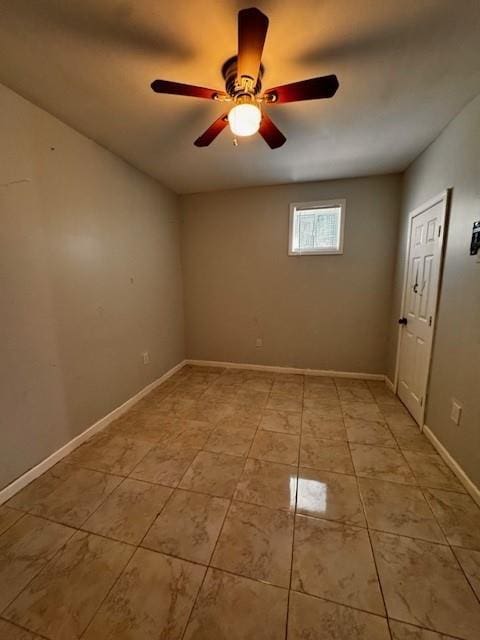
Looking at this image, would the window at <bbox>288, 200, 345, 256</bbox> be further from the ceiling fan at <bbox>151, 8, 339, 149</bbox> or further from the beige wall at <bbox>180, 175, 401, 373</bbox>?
the ceiling fan at <bbox>151, 8, 339, 149</bbox>

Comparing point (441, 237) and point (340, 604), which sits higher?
point (441, 237)

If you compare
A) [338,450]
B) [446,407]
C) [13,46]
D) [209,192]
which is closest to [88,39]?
[13,46]

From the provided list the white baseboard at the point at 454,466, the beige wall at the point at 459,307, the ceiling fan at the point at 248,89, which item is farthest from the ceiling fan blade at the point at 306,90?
the white baseboard at the point at 454,466

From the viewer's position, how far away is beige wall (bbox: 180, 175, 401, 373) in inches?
120

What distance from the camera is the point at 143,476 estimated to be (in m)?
1.75

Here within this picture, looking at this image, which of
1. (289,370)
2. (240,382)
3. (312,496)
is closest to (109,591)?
(312,496)

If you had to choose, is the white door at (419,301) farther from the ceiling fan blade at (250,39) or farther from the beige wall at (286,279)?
the ceiling fan blade at (250,39)

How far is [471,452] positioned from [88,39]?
314cm

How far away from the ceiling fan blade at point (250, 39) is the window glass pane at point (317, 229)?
2.17m

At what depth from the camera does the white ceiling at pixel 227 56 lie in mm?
1109

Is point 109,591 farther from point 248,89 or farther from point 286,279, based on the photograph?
point 286,279

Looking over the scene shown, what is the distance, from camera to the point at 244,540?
1310 millimetres

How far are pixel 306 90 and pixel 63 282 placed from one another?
198 cm

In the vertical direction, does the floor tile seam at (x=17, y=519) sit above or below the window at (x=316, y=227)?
below
